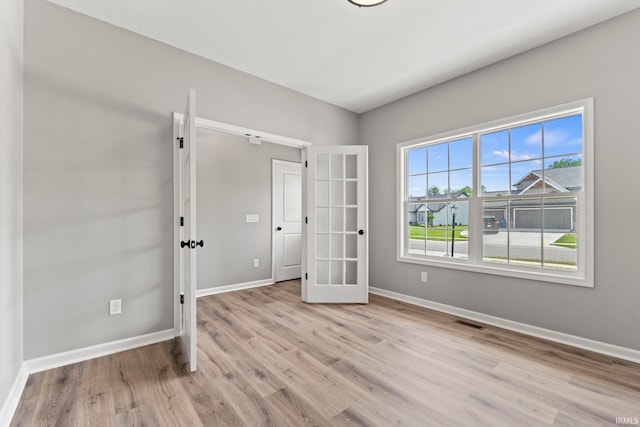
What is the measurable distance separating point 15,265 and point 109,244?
1.78ft

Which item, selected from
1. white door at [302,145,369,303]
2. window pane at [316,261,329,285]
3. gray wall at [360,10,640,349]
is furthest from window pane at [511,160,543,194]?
window pane at [316,261,329,285]

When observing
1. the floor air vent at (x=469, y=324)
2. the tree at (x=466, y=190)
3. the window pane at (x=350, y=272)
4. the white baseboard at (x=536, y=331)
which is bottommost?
the floor air vent at (x=469, y=324)

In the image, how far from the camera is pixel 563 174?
2.52 meters

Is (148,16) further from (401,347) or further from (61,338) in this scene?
(401,347)

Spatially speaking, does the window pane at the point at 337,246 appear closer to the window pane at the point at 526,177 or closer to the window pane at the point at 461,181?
the window pane at the point at 461,181

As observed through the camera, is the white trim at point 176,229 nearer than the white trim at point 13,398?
No

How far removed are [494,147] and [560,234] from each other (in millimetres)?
1047

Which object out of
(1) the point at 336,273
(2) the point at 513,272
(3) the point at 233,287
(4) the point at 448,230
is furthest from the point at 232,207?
(2) the point at 513,272

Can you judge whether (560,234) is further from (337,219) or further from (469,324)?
(337,219)

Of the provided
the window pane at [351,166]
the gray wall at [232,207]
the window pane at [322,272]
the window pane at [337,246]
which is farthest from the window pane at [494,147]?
the gray wall at [232,207]

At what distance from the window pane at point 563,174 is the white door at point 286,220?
3.55 m

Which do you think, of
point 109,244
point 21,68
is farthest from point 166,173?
point 21,68

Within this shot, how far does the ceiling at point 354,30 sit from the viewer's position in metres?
2.12

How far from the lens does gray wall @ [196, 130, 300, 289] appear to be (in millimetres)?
4066
